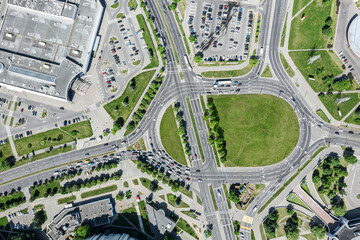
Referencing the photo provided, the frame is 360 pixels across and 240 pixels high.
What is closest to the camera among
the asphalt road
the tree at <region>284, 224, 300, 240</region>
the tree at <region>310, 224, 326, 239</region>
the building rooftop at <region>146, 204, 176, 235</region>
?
the tree at <region>310, 224, 326, 239</region>

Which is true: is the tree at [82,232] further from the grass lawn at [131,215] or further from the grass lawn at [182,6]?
the grass lawn at [182,6]

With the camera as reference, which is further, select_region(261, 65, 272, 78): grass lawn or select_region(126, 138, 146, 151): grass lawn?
select_region(261, 65, 272, 78): grass lawn

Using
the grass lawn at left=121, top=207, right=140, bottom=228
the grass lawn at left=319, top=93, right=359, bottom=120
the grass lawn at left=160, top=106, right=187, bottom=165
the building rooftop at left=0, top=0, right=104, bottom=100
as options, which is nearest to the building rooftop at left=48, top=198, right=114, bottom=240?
the grass lawn at left=121, top=207, right=140, bottom=228

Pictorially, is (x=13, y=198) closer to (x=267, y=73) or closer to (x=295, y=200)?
(x=295, y=200)

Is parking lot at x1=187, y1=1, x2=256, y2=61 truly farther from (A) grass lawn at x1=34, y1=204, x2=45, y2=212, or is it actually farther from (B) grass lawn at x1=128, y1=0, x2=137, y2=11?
(A) grass lawn at x1=34, y1=204, x2=45, y2=212

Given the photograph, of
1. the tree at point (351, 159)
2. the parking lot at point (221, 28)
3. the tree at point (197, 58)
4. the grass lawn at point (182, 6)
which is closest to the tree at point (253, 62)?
the parking lot at point (221, 28)

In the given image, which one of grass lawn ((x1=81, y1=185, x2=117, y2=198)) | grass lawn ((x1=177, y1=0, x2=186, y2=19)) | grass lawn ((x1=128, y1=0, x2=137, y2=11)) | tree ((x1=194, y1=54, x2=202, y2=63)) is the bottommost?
grass lawn ((x1=81, y1=185, x2=117, y2=198))
